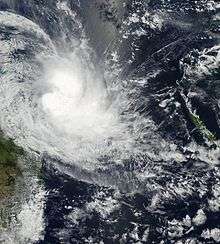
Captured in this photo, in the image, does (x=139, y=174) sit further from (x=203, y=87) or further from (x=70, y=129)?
(x=203, y=87)

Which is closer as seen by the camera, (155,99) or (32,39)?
(155,99)

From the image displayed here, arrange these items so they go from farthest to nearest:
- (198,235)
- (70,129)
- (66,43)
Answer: (66,43) → (70,129) → (198,235)

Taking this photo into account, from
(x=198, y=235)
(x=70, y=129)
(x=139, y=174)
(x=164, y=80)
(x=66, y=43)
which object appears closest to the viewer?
(x=198, y=235)

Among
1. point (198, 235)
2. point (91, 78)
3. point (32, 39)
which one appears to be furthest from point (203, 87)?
point (32, 39)

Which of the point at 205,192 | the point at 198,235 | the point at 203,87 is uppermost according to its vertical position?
the point at 203,87

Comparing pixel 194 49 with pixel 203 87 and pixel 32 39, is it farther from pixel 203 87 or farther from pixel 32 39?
pixel 32 39

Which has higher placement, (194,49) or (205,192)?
(194,49)

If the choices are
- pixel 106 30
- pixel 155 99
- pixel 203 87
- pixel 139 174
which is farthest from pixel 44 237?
pixel 106 30
